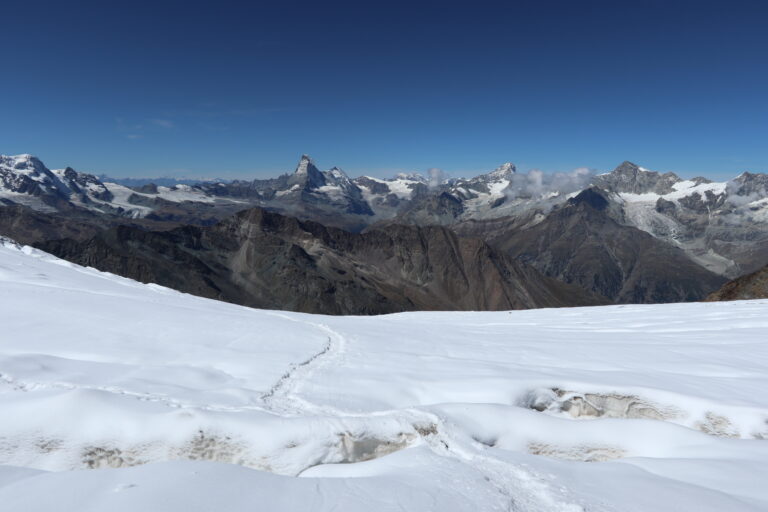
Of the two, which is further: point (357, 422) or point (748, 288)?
point (748, 288)

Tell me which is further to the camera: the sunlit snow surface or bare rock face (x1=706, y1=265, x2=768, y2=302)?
bare rock face (x1=706, y1=265, x2=768, y2=302)

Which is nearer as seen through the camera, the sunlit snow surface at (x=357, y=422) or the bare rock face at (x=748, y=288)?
the sunlit snow surface at (x=357, y=422)

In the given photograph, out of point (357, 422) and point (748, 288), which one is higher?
point (748, 288)

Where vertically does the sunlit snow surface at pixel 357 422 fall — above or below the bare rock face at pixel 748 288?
below

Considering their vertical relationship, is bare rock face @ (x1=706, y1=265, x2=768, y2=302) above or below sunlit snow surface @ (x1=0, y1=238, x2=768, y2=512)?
above

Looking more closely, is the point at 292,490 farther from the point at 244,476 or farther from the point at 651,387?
the point at 651,387
